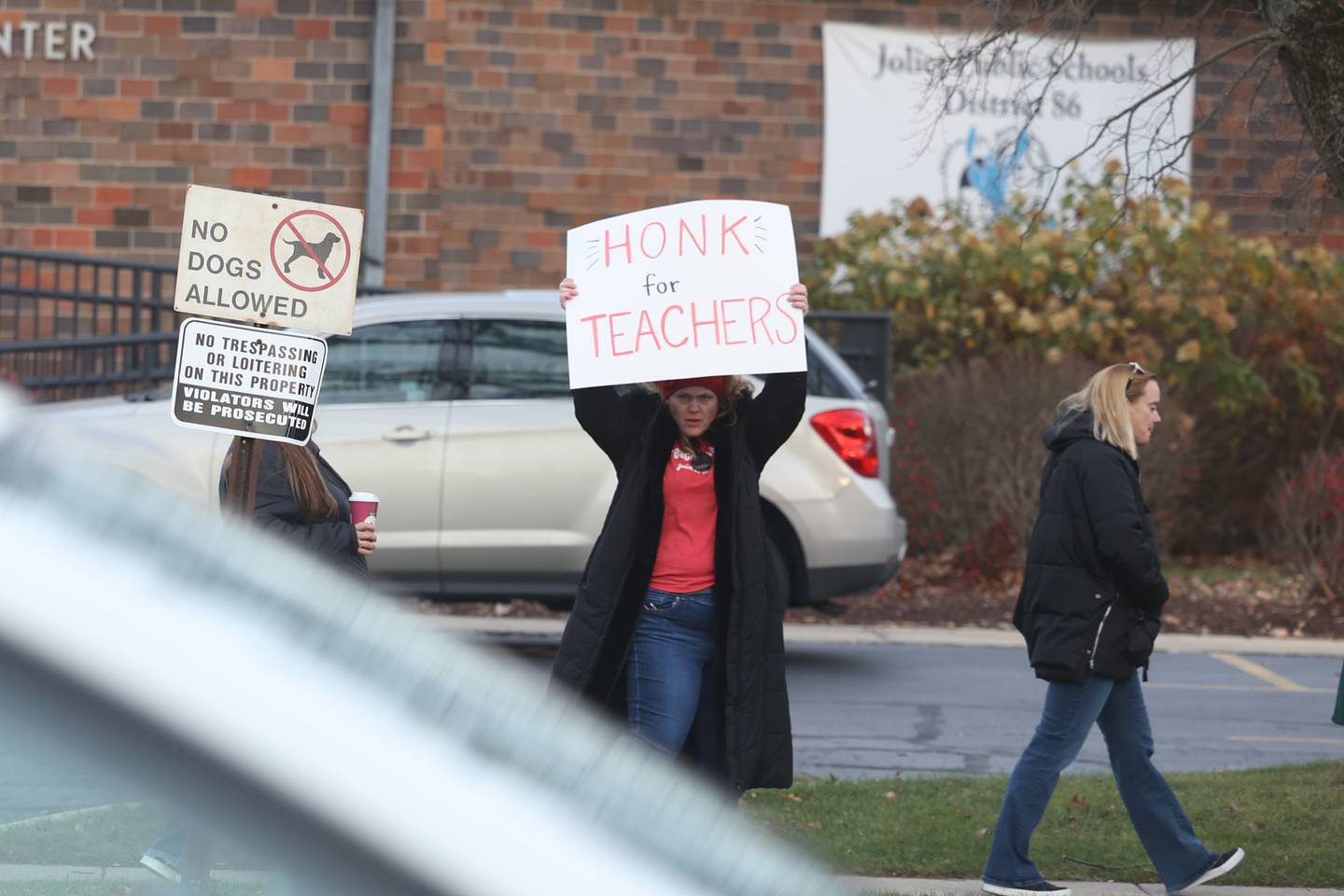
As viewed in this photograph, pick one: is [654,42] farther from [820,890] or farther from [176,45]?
[820,890]

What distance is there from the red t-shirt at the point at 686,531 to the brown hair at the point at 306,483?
3.55 ft

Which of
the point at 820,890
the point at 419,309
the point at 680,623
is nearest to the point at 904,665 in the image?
the point at 419,309

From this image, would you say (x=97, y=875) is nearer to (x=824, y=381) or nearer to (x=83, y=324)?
(x=824, y=381)

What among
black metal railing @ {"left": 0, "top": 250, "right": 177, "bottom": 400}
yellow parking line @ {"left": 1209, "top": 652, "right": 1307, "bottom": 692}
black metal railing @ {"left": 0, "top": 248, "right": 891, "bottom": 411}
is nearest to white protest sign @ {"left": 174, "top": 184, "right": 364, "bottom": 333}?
black metal railing @ {"left": 0, "top": 248, "right": 891, "bottom": 411}

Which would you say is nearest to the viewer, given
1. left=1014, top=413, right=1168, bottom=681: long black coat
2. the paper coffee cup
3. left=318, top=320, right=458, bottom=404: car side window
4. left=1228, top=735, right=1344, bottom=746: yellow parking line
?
the paper coffee cup

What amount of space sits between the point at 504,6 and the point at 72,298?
455 centimetres

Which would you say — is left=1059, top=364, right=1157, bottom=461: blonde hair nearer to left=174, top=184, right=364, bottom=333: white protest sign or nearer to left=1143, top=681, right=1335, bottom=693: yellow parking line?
left=174, top=184, right=364, bottom=333: white protest sign

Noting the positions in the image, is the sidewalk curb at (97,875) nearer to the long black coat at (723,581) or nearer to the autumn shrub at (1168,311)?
the long black coat at (723,581)

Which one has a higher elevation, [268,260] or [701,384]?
[268,260]

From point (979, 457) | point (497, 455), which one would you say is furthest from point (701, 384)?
point (979, 457)

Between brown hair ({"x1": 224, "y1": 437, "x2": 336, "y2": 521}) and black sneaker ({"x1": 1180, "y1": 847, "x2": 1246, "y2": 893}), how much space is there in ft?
9.04

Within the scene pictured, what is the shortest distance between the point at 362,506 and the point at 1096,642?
7.07 feet

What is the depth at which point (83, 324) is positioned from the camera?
15.0 metres

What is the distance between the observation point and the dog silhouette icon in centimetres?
439
